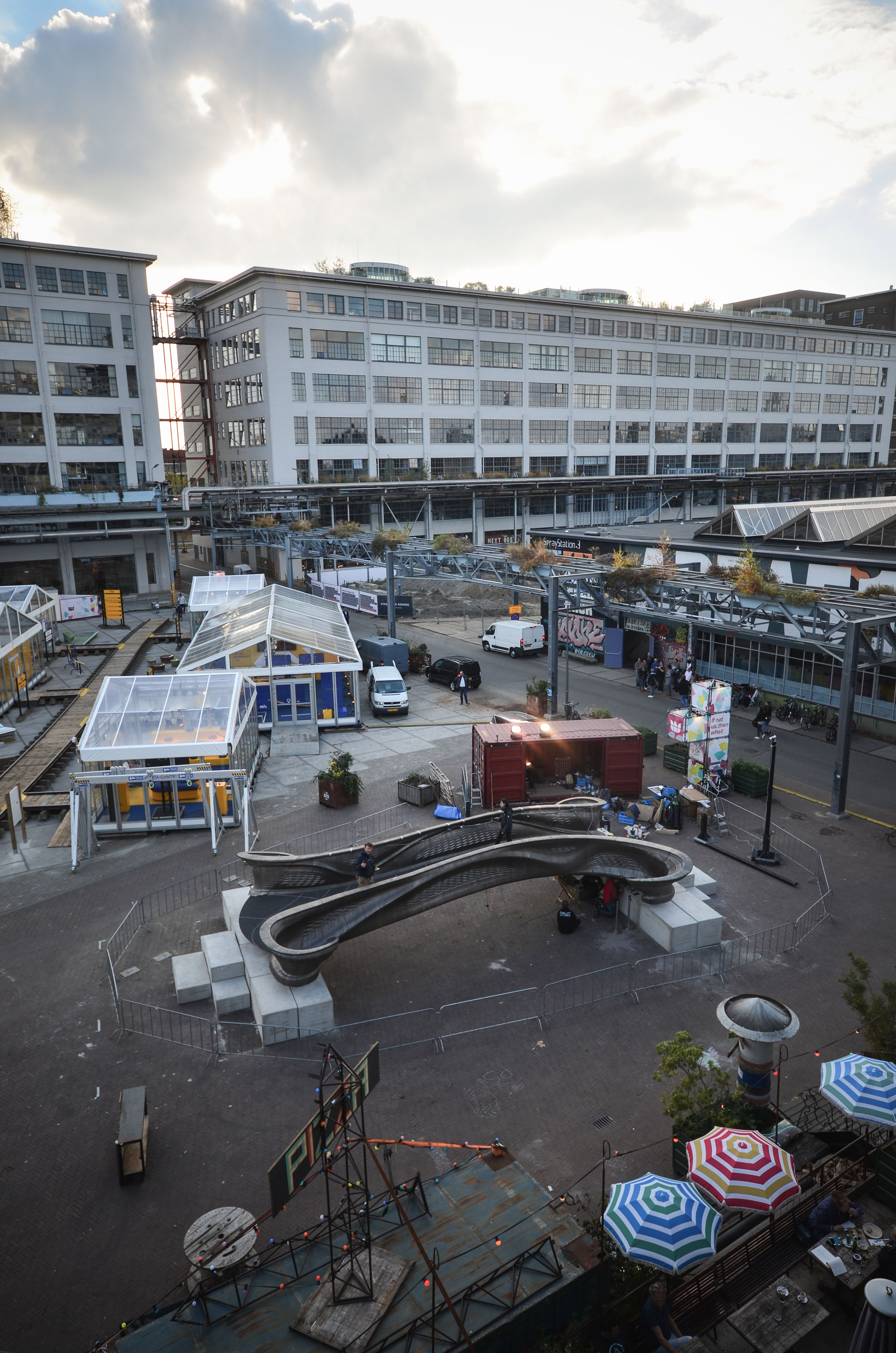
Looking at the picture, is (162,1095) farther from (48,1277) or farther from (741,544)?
(741,544)

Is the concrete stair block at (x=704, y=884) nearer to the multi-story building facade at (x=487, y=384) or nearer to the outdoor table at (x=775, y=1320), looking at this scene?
the outdoor table at (x=775, y=1320)

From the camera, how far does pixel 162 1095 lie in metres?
13.2

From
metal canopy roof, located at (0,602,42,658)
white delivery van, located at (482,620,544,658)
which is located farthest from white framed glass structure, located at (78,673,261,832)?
white delivery van, located at (482,620,544,658)

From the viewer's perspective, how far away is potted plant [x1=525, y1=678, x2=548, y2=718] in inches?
1328

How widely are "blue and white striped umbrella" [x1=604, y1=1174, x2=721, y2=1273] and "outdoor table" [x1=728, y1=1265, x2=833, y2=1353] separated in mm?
1052

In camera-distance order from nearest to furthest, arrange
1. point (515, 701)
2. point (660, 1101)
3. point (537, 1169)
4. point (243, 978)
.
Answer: point (537, 1169) < point (660, 1101) < point (243, 978) < point (515, 701)

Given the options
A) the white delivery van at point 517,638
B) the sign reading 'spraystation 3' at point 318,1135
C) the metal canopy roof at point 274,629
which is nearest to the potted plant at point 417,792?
the metal canopy roof at point 274,629

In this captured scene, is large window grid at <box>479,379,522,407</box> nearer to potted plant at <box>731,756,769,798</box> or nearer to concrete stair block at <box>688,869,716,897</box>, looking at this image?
potted plant at <box>731,756,769,798</box>

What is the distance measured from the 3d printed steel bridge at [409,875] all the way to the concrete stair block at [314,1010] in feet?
1.14

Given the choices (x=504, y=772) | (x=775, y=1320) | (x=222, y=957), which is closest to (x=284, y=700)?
(x=504, y=772)

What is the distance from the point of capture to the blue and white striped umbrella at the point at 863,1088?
10352 mm

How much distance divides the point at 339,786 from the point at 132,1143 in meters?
13.7

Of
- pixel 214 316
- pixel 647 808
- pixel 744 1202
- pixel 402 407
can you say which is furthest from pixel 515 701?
pixel 214 316

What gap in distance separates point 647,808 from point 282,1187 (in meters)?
17.9
